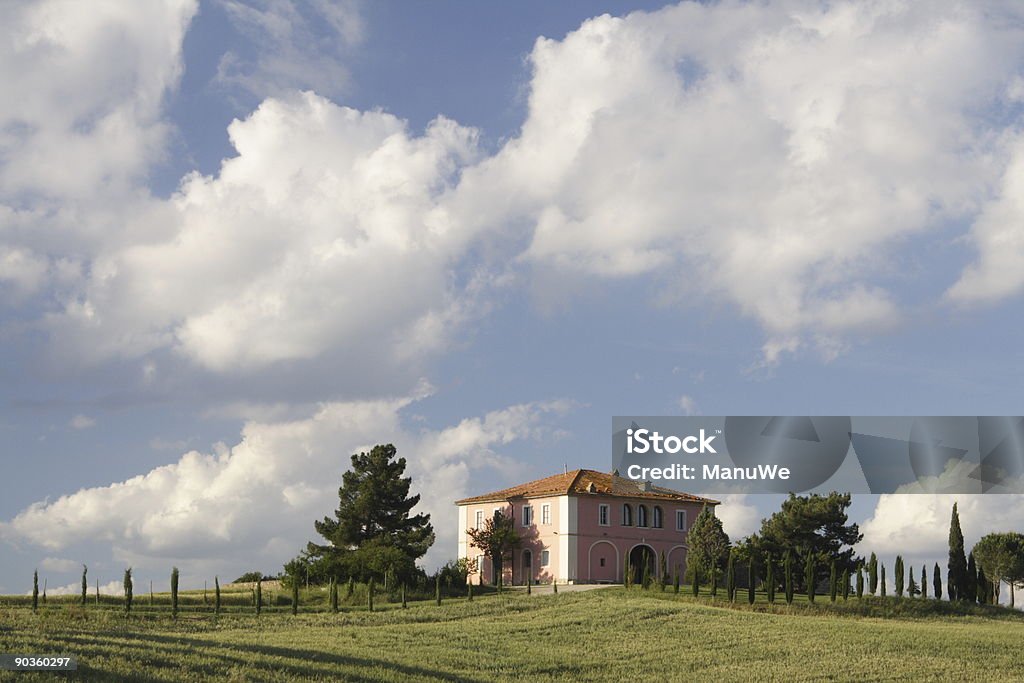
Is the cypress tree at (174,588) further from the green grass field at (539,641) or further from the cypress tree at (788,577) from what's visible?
the cypress tree at (788,577)

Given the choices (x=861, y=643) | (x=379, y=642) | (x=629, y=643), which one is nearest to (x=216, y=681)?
(x=379, y=642)

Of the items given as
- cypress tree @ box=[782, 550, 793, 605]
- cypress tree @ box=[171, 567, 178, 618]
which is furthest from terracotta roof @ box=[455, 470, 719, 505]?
cypress tree @ box=[171, 567, 178, 618]

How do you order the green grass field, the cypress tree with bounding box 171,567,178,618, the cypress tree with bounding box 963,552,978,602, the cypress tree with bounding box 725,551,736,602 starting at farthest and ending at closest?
the cypress tree with bounding box 963,552,978,602, the cypress tree with bounding box 725,551,736,602, the cypress tree with bounding box 171,567,178,618, the green grass field

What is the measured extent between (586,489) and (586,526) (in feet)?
7.40

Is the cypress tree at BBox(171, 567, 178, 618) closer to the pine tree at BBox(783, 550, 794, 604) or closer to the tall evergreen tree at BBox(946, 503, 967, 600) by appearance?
the pine tree at BBox(783, 550, 794, 604)

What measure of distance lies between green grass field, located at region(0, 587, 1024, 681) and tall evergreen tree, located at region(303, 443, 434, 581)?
32.0 feet

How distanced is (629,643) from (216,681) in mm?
21118

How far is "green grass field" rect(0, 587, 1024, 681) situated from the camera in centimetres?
2803

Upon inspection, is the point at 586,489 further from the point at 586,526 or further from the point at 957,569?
the point at 957,569

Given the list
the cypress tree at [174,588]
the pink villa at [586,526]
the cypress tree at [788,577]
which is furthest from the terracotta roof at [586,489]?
the cypress tree at [174,588]

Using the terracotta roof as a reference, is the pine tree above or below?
below

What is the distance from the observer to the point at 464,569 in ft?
228

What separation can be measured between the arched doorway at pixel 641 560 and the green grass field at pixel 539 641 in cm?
1298

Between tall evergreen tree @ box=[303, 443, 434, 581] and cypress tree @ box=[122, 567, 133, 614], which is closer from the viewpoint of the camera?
cypress tree @ box=[122, 567, 133, 614]
